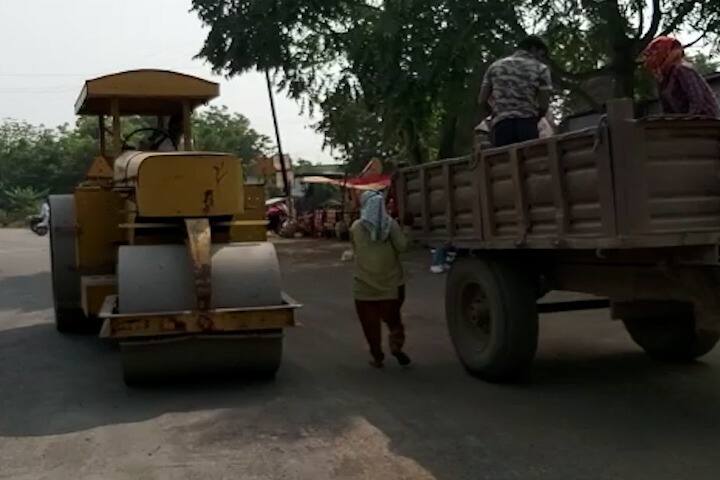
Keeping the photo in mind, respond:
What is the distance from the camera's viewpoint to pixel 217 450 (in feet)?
17.4

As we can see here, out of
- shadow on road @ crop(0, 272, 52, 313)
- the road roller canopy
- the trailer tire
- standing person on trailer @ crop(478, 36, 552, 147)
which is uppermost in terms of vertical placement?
the road roller canopy

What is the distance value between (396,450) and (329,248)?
18.9 meters

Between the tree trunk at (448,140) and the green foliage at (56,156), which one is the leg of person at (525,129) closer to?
the tree trunk at (448,140)

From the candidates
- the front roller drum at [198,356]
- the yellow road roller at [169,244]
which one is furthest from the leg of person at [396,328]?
the front roller drum at [198,356]

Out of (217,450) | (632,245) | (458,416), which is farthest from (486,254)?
(217,450)

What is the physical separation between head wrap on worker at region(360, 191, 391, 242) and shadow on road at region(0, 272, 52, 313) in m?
6.22

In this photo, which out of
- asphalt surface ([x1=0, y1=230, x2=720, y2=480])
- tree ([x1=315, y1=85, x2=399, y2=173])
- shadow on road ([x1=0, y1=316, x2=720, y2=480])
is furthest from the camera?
tree ([x1=315, y1=85, x2=399, y2=173])

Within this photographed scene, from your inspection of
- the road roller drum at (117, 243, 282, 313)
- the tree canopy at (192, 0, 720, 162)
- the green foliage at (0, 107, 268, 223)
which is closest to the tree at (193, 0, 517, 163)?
the tree canopy at (192, 0, 720, 162)

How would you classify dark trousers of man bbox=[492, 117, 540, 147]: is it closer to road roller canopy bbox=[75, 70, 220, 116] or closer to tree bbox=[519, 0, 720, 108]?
road roller canopy bbox=[75, 70, 220, 116]

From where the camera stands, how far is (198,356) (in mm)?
6734

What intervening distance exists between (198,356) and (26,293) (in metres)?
8.49

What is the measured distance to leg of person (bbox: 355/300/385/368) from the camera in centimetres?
764

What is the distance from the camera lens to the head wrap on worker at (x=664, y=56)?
5.61 m

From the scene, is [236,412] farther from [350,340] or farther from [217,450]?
[350,340]
